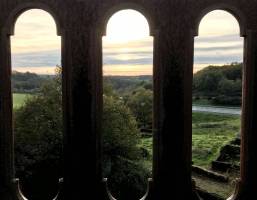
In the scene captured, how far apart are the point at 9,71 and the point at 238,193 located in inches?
221

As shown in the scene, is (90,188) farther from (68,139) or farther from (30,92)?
(30,92)

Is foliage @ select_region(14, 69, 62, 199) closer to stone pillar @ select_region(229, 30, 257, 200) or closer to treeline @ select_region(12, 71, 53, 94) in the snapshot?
treeline @ select_region(12, 71, 53, 94)

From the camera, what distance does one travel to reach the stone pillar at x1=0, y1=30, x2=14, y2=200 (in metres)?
7.28

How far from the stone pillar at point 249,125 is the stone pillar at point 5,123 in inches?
193

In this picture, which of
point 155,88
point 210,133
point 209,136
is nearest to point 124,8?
point 155,88

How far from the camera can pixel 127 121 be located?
19.3 meters

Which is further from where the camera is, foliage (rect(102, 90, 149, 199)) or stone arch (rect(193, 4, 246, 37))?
foliage (rect(102, 90, 149, 199))

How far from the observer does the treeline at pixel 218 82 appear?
23.7m

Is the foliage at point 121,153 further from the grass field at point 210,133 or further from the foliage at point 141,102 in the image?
the grass field at point 210,133

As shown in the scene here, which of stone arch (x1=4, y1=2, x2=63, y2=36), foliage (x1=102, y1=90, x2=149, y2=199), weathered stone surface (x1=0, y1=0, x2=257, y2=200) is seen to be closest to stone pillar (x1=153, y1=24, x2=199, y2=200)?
weathered stone surface (x1=0, y1=0, x2=257, y2=200)

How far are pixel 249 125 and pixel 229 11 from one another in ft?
8.04

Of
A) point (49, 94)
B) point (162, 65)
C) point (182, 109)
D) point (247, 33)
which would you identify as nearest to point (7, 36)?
point (162, 65)

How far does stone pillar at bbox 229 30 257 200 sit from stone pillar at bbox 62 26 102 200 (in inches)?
122

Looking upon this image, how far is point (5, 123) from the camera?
7402mm
